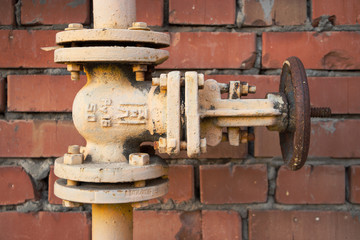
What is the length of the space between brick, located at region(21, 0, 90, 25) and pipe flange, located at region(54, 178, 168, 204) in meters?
0.53

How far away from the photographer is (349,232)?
1.08m

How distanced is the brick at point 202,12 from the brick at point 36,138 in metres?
0.44

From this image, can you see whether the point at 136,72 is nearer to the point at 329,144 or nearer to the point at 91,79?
the point at 91,79

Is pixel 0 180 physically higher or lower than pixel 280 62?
lower

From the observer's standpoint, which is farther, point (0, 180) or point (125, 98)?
point (0, 180)

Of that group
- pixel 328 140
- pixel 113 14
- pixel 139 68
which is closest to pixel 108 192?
pixel 139 68

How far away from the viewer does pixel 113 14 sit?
77 centimetres

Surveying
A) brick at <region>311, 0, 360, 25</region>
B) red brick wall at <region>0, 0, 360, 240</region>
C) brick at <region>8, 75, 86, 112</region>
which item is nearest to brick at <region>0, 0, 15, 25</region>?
red brick wall at <region>0, 0, 360, 240</region>

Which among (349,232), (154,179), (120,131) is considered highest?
(120,131)

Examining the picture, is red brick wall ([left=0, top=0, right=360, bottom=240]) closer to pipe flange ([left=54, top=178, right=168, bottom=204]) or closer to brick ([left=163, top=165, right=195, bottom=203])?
brick ([left=163, top=165, right=195, bottom=203])

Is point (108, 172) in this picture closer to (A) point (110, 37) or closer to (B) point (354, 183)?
(A) point (110, 37)

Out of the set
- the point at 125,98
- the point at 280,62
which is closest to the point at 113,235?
the point at 125,98

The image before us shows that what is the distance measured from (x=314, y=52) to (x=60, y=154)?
0.79 meters

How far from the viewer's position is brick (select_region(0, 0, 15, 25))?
3.50ft
